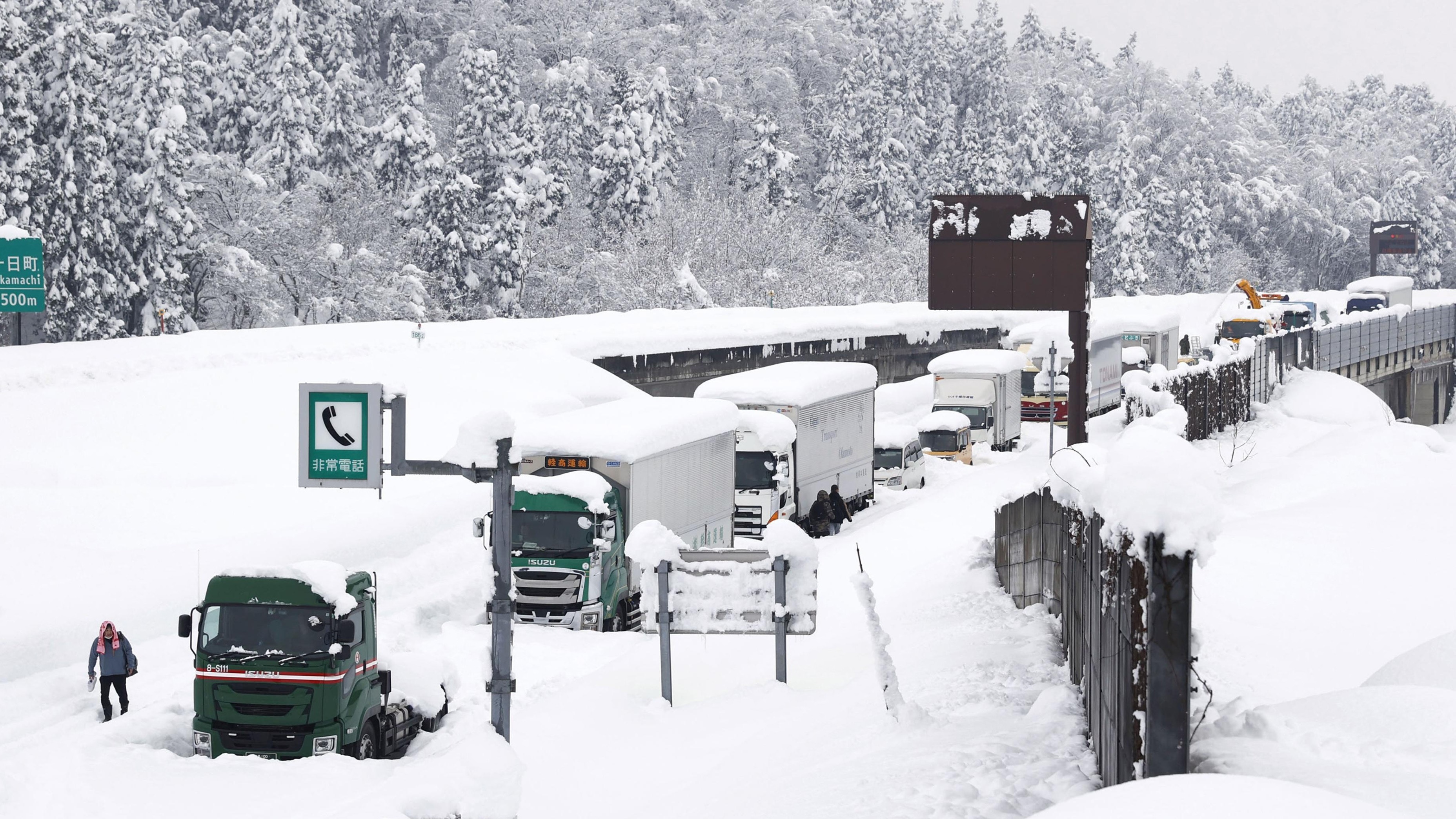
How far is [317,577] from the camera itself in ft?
46.4

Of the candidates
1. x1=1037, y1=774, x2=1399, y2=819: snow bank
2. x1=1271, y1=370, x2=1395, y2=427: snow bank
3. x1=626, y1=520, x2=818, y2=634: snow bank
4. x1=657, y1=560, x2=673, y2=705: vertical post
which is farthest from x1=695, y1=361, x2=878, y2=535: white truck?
x1=1037, y1=774, x2=1399, y2=819: snow bank

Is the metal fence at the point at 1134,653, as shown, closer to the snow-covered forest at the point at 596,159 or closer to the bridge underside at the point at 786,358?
Result: the bridge underside at the point at 786,358

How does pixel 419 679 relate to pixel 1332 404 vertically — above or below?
below

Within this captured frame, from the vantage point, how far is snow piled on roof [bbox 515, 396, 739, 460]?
22000 mm

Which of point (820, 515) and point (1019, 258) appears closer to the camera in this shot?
point (820, 515)

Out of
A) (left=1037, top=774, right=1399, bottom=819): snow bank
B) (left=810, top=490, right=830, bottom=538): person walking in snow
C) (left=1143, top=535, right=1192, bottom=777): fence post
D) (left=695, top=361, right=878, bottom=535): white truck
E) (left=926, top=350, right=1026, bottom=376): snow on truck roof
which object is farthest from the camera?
(left=926, top=350, right=1026, bottom=376): snow on truck roof

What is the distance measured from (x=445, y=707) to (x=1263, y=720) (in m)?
10.3

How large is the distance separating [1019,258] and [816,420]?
866 cm

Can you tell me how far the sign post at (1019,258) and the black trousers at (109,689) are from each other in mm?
25131

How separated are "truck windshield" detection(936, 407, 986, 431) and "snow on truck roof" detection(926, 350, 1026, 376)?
3.72 feet

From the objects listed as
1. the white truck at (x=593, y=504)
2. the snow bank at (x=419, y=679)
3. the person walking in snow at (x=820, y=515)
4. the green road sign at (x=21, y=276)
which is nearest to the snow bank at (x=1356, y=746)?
the snow bank at (x=419, y=679)

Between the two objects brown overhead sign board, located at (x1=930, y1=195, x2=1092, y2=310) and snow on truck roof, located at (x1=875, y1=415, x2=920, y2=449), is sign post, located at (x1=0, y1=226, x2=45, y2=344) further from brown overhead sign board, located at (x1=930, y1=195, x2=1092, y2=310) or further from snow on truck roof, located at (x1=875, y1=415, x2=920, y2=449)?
brown overhead sign board, located at (x1=930, y1=195, x2=1092, y2=310)

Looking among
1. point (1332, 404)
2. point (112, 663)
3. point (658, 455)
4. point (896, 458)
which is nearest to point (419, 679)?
point (112, 663)

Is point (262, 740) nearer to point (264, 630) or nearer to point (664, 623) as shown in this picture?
point (264, 630)
